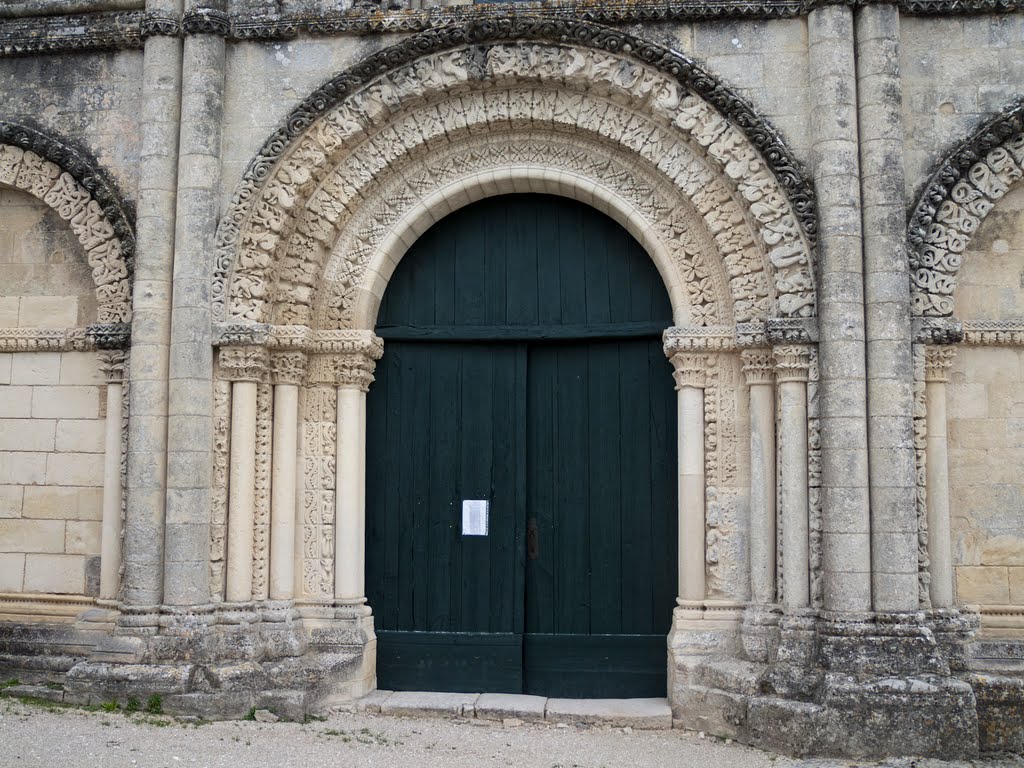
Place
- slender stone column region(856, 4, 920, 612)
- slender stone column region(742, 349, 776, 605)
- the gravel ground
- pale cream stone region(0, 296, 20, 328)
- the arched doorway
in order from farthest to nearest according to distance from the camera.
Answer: pale cream stone region(0, 296, 20, 328) → the arched doorway → slender stone column region(742, 349, 776, 605) → slender stone column region(856, 4, 920, 612) → the gravel ground

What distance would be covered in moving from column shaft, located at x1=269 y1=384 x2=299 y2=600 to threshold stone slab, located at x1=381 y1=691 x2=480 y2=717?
1.01 meters

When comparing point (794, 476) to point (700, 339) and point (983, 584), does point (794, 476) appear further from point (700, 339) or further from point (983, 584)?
point (983, 584)

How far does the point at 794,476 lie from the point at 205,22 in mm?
4992

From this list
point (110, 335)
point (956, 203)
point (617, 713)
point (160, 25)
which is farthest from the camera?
point (110, 335)

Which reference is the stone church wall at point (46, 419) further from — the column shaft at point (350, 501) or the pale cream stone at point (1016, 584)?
the pale cream stone at point (1016, 584)

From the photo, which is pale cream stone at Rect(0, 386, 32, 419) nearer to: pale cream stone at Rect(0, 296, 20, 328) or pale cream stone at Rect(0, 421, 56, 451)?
pale cream stone at Rect(0, 421, 56, 451)

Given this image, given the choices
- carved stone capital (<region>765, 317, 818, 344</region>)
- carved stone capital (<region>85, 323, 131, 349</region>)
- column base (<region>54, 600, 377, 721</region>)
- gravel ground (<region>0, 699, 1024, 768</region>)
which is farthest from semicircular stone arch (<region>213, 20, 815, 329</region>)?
gravel ground (<region>0, 699, 1024, 768</region>)

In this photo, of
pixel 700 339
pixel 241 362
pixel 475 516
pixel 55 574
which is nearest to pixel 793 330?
pixel 700 339

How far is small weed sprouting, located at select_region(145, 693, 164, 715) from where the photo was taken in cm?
652

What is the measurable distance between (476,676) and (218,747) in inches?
79.1

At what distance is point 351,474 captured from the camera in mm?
7348

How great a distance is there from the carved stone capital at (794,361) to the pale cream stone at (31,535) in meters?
5.18

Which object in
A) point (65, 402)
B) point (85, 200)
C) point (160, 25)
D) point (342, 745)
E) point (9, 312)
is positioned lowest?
point (342, 745)

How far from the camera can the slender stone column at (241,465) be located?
702 centimetres
